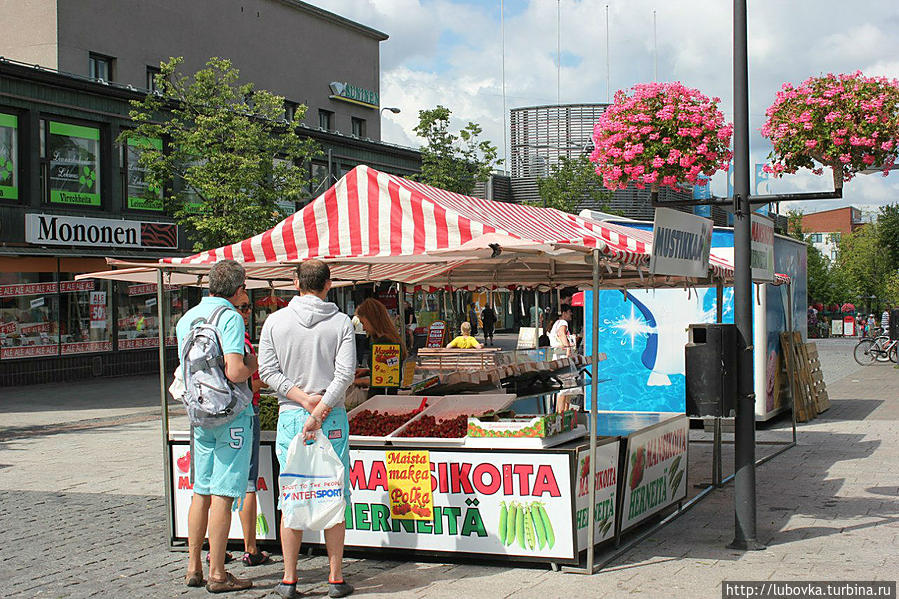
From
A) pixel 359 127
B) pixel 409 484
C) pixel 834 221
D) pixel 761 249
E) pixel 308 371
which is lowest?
pixel 409 484

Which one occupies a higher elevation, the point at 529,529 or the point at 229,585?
the point at 529,529

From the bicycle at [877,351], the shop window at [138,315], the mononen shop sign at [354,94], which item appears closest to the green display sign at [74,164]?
the shop window at [138,315]

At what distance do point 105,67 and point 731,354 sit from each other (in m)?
25.3

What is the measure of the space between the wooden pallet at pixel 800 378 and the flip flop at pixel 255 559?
9.91 metres

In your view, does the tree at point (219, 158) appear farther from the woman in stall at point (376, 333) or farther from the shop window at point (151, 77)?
the woman in stall at point (376, 333)

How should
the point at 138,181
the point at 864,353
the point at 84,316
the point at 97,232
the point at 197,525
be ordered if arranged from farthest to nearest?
the point at 864,353, the point at 138,181, the point at 84,316, the point at 97,232, the point at 197,525

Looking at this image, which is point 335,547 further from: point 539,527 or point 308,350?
point 539,527

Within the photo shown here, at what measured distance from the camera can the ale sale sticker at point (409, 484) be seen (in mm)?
6648

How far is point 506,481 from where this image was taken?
645 centimetres

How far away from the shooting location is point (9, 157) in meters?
22.1

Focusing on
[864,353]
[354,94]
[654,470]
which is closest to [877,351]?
[864,353]

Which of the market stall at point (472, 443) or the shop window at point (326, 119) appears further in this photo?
the shop window at point (326, 119)

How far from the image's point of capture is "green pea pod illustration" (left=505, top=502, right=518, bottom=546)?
21.1ft

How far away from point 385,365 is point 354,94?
103ft
